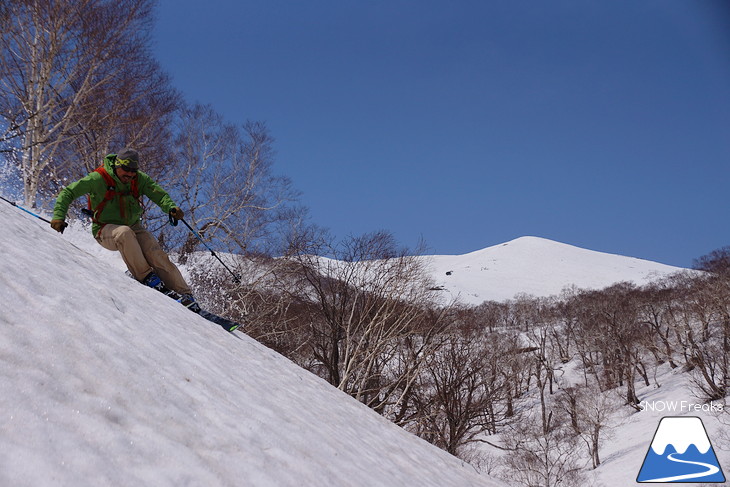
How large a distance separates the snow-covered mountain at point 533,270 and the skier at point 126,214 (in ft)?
288

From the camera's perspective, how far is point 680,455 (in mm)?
34438

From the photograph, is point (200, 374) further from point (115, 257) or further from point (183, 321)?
point (115, 257)

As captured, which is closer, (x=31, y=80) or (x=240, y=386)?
(x=240, y=386)

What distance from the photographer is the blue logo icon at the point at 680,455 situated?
30.7m

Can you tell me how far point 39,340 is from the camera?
2.02 meters

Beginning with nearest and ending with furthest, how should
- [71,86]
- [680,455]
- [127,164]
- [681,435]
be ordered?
[127,164], [71,86], [680,455], [681,435]

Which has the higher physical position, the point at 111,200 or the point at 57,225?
the point at 111,200

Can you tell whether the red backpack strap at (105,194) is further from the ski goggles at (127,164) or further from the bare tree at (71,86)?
the bare tree at (71,86)

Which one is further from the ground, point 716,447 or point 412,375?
point 716,447

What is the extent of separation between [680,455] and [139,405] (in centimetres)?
4304

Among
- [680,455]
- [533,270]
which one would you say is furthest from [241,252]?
[533,270]

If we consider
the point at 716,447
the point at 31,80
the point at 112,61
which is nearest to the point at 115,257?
the point at 31,80

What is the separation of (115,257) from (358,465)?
34.9ft

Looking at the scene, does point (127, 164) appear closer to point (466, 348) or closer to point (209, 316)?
point (209, 316)
